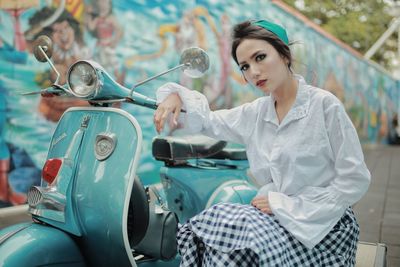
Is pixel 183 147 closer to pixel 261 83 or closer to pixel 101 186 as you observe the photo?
pixel 101 186

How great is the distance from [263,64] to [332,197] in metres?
0.52

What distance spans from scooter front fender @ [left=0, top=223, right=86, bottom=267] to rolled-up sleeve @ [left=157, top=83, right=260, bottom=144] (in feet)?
2.13

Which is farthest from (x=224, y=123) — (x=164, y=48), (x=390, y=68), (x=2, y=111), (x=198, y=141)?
(x=390, y=68)

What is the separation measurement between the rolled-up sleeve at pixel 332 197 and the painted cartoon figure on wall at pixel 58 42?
10.6 ft

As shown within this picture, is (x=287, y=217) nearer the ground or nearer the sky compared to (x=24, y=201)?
nearer the sky

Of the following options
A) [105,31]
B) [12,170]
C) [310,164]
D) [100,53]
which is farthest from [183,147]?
[105,31]

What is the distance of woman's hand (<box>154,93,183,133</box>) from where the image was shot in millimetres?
1803

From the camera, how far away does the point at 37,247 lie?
1.71m

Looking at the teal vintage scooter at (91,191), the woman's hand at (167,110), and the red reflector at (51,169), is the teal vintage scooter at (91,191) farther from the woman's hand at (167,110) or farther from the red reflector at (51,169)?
the woman's hand at (167,110)

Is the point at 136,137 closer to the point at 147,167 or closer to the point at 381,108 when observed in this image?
the point at 147,167

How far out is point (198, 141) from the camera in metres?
2.84

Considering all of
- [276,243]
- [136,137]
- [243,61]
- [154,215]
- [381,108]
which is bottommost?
[381,108]

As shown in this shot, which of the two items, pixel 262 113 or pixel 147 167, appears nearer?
pixel 262 113

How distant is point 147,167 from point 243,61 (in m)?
3.97
